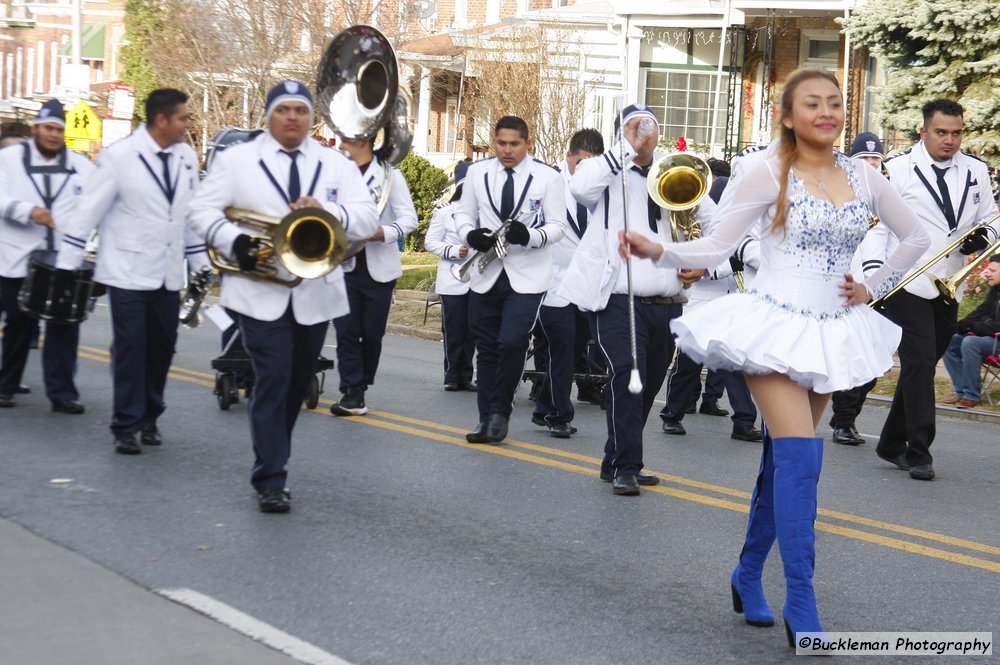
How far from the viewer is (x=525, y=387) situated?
46.1 ft

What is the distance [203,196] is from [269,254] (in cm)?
48

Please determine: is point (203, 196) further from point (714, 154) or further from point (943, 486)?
point (714, 154)

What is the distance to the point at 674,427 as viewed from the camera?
11219 mm

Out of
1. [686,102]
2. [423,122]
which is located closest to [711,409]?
[686,102]

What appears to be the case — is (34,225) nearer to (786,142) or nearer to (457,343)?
(457,343)

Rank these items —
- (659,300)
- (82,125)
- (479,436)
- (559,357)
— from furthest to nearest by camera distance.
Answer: (82,125)
(559,357)
(479,436)
(659,300)

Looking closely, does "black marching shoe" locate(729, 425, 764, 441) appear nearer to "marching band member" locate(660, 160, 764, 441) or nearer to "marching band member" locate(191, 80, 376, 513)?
"marching band member" locate(660, 160, 764, 441)

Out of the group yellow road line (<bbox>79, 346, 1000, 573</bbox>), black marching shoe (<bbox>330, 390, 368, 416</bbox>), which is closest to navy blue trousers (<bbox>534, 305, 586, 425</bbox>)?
yellow road line (<bbox>79, 346, 1000, 573</bbox>)

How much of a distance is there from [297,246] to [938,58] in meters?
14.6

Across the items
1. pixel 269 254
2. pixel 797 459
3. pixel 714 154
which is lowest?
pixel 797 459

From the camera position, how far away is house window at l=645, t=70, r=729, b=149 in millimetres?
32375

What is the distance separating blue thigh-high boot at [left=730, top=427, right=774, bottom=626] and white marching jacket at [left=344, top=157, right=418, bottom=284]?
576 cm

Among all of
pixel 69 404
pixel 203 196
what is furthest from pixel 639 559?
pixel 69 404

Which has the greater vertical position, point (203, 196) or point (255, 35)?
point (255, 35)
